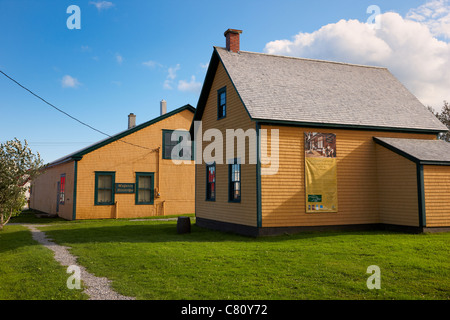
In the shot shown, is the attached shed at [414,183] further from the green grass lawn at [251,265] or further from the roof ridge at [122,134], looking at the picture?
the roof ridge at [122,134]

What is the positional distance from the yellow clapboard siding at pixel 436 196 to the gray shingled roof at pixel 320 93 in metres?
2.86

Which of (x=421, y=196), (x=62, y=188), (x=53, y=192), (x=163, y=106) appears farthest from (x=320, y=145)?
(x=53, y=192)

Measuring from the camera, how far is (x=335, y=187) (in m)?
15.3

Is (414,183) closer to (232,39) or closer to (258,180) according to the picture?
(258,180)

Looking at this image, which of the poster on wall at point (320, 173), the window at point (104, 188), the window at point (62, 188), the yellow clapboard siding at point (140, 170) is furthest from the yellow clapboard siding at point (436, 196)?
the window at point (62, 188)

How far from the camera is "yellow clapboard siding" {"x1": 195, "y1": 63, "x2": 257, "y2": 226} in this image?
48.9ft

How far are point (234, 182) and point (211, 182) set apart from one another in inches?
98.0

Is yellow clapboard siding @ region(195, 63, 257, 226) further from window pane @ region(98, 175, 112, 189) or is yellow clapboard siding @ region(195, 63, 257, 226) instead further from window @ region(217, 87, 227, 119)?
window pane @ region(98, 175, 112, 189)

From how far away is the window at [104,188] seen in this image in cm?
2388

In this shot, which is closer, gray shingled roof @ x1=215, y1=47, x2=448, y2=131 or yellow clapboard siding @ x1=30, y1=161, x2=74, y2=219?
gray shingled roof @ x1=215, y1=47, x2=448, y2=131

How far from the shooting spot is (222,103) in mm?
18062

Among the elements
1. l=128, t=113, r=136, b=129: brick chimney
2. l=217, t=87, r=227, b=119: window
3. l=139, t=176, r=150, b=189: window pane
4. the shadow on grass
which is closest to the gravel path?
the shadow on grass

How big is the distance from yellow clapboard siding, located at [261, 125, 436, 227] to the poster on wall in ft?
0.69

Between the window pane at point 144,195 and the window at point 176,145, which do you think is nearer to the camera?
the window pane at point 144,195
